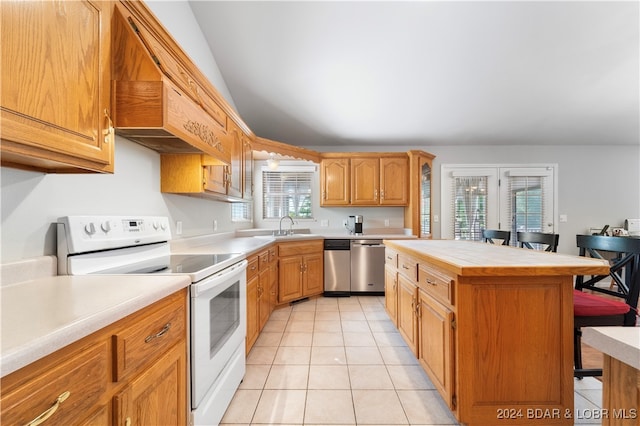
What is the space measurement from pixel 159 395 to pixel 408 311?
167cm

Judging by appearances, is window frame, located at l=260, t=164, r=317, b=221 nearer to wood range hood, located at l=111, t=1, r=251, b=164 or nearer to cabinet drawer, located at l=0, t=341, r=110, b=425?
wood range hood, located at l=111, t=1, r=251, b=164

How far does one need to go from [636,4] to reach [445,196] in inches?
107

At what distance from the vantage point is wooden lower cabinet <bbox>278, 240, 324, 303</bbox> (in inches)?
126

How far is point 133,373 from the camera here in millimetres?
814

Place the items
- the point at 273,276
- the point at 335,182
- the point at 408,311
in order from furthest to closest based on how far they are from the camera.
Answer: the point at 335,182
the point at 273,276
the point at 408,311

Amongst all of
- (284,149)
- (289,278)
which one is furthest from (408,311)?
(284,149)

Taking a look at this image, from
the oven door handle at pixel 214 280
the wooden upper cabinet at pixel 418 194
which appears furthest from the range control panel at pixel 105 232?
the wooden upper cabinet at pixel 418 194

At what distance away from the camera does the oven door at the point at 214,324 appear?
1.18 metres

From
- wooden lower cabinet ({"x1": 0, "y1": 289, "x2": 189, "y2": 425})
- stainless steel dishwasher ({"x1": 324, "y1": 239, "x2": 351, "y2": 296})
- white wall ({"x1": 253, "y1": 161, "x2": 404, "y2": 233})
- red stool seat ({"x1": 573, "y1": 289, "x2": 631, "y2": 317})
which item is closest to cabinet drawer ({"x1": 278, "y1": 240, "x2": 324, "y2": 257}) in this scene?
stainless steel dishwasher ({"x1": 324, "y1": 239, "x2": 351, "y2": 296})

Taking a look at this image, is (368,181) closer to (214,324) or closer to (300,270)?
(300,270)

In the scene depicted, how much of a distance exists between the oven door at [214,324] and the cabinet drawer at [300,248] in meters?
1.41

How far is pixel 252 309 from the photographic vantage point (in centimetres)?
215

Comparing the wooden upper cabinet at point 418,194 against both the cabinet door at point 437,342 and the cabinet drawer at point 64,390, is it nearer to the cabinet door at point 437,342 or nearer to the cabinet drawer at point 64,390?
the cabinet door at point 437,342

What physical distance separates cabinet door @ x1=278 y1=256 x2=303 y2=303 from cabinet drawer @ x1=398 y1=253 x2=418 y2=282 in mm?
1491
